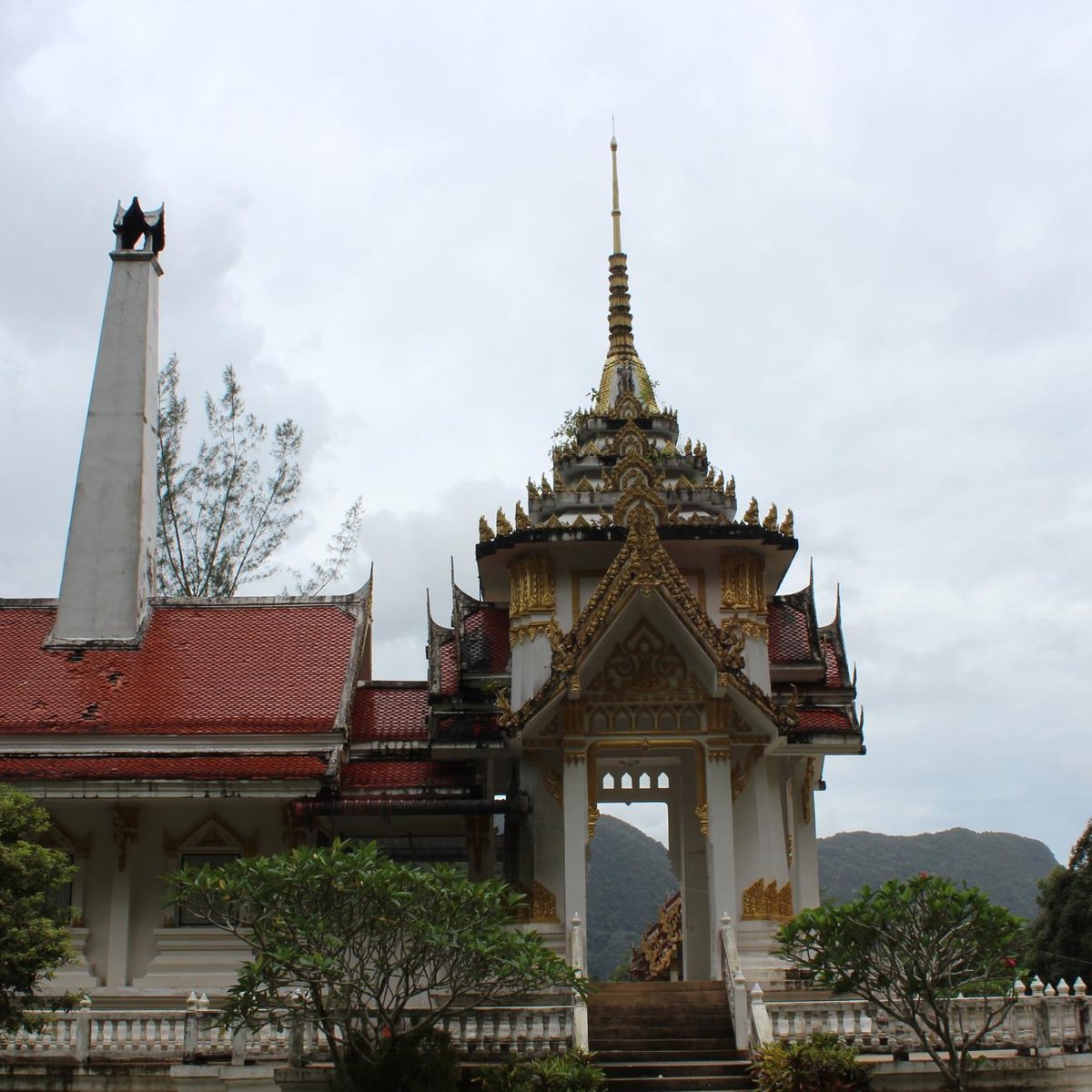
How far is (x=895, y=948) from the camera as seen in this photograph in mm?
12195

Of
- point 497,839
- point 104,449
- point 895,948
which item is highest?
point 104,449

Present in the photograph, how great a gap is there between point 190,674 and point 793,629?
828 cm

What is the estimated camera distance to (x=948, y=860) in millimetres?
81875

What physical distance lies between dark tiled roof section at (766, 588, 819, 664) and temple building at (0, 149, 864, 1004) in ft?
0.13

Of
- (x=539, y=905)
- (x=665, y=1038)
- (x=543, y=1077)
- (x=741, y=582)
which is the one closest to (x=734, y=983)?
(x=665, y=1038)

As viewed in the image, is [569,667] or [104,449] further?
[104,449]

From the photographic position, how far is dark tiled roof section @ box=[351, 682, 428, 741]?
1850 cm

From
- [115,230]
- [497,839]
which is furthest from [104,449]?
[497,839]

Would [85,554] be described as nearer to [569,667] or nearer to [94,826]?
[94,826]

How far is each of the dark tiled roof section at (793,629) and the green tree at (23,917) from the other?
9.95 m

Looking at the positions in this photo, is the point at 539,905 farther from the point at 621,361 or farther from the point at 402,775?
the point at 621,361

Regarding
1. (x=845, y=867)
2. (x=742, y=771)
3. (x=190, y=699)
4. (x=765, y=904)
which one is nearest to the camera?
(x=765, y=904)

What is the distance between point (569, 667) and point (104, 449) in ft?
26.6

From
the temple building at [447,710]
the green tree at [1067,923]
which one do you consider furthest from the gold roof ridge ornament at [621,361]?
the green tree at [1067,923]
